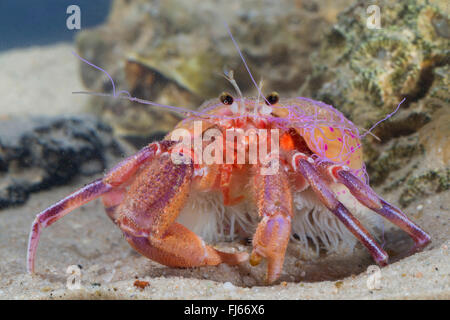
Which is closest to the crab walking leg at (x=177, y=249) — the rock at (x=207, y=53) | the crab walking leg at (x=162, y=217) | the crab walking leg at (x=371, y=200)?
the crab walking leg at (x=162, y=217)

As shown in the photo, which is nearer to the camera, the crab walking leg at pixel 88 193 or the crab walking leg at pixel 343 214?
the crab walking leg at pixel 343 214

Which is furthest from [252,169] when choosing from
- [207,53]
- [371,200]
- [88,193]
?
[207,53]

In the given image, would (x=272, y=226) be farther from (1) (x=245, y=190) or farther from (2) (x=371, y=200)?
(2) (x=371, y=200)

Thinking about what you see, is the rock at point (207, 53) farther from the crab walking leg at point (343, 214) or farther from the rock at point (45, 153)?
the crab walking leg at point (343, 214)

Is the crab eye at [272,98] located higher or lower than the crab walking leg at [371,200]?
higher

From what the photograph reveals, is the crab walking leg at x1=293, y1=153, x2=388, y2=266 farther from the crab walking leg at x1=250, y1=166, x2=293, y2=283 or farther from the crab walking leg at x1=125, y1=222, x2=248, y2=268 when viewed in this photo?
the crab walking leg at x1=125, y1=222, x2=248, y2=268

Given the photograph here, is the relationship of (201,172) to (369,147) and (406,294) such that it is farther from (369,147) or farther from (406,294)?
(369,147)

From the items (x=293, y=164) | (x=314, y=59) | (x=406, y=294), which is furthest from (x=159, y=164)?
(x=314, y=59)
